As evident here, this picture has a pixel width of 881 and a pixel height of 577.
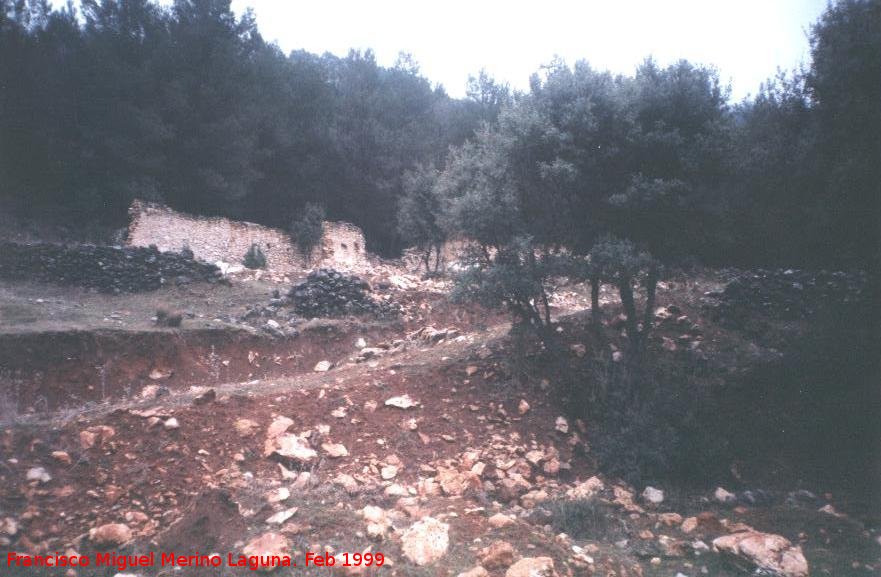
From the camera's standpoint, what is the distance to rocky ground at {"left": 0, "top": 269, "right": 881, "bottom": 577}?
3.73 meters

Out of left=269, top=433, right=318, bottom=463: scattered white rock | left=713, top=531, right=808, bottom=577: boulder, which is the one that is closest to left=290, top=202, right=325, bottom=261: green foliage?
left=269, top=433, right=318, bottom=463: scattered white rock

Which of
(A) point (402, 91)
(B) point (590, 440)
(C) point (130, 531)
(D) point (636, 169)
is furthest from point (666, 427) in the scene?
(A) point (402, 91)

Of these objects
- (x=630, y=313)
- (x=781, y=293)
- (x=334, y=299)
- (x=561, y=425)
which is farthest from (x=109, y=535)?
(x=781, y=293)

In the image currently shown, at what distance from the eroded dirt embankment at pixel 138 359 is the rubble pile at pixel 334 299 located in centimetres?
116

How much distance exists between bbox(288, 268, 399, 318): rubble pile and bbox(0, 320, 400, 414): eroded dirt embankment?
116 cm

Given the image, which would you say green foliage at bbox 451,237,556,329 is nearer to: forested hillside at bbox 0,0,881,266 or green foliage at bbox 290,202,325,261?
forested hillside at bbox 0,0,881,266

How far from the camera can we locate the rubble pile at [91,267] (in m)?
12.7

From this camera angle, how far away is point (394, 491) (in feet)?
16.3

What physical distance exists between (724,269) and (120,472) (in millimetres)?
13481

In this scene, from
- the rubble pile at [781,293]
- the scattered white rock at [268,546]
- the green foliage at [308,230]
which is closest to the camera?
the scattered white rock at [268,546]

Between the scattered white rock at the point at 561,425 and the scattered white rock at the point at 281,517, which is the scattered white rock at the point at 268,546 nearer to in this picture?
the scattered white rock at the point at 281,517

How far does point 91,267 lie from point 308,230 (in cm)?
1177

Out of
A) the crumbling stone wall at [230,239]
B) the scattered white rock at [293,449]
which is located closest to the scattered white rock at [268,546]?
the scattered white rock at [293,449]

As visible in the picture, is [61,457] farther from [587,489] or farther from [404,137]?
[404,137]
